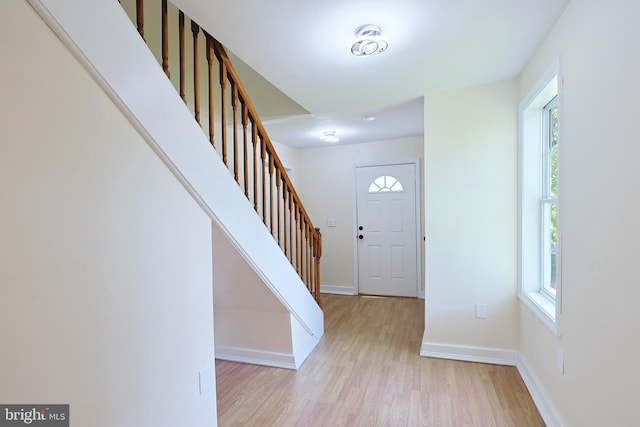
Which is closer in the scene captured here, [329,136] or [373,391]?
[373,391]

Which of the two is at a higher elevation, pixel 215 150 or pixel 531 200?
pixel 215 150

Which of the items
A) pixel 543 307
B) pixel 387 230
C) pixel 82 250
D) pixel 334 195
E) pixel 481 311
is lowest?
pixel 481 311

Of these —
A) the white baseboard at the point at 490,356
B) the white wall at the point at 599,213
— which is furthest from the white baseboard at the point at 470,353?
the white wall at the point at 599,213

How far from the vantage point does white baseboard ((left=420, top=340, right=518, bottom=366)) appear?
2627 mm

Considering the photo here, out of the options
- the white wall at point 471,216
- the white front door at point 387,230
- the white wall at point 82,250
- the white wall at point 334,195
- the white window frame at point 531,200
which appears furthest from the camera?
the white wall at point 334,195

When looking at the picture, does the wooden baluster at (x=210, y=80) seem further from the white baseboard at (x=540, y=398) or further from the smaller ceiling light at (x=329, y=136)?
the white baseboard at (x=540, y=398)

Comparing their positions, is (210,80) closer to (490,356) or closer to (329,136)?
(329,136)

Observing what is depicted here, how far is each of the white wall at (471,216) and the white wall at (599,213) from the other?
80 cm

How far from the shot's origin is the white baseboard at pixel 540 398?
180cm

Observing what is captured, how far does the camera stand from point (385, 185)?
15.7ft

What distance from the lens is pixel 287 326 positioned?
2656 mm

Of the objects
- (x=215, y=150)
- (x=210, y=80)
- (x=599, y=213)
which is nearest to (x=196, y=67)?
(x=210, y=80)

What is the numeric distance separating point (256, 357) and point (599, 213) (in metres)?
2.62

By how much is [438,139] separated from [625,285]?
183cm
